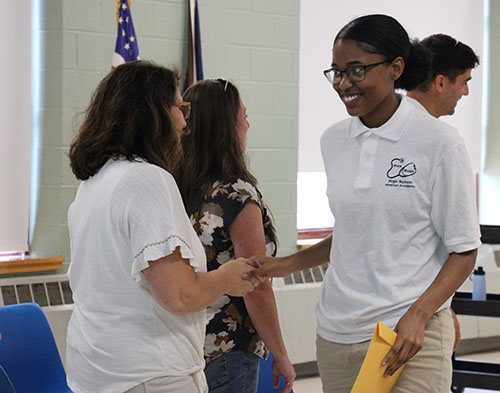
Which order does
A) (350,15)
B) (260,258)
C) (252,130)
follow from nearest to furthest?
(260,258) → (252,130) → (350,15)

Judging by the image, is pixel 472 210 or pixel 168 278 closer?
pixel 168 278

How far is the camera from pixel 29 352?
9.83ft

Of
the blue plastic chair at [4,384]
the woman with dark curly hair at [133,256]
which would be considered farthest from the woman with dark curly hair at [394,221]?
the blue plastic chair at [4,384]

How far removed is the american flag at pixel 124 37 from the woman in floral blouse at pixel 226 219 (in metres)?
1.82

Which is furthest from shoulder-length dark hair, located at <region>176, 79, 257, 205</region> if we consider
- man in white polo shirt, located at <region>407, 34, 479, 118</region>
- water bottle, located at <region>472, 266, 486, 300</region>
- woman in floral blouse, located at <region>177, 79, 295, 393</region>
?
water bottle, located at <region>472, 266, 486, 300</region>

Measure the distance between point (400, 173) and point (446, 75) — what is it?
74cm

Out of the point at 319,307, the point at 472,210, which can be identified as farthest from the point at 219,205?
the point at 472,210

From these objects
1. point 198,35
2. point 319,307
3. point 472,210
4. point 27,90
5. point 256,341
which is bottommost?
point 256,341

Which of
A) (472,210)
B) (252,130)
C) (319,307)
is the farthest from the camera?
(252,130)

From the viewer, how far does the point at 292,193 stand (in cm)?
470

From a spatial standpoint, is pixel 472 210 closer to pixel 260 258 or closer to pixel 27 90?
pixel 260 258

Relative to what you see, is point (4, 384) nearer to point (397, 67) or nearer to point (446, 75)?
point (397, 67)

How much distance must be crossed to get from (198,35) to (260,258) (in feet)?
7.98

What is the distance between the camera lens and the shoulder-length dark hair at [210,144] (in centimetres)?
210
